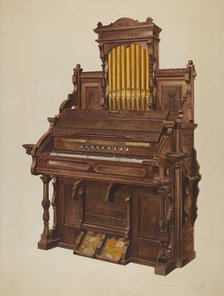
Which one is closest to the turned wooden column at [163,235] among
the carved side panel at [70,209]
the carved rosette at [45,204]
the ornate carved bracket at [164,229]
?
the ornate carved bracket at [164,229]

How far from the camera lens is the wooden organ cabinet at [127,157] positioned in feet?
19.1

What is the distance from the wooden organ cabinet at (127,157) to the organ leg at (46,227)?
0.01 meters

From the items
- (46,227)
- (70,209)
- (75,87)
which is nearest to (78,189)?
(70,209)

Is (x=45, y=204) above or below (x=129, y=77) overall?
below

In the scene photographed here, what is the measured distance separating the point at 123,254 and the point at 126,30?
273 centimetres

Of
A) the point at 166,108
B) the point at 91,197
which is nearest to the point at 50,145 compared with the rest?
the point at 91,197

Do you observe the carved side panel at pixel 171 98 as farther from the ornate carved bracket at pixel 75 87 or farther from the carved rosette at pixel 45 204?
the carved rosette at pixel 45 204

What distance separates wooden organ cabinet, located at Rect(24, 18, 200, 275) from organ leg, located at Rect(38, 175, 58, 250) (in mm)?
13

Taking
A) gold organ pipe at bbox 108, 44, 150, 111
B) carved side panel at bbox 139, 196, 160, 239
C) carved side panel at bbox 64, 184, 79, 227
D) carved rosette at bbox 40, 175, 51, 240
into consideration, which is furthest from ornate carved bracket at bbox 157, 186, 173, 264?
carved rosette at bbox 40, 175, 51, 240

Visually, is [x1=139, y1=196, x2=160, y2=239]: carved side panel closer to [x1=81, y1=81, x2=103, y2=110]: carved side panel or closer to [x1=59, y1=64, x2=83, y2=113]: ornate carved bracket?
[x1=81, y1=81, x2=103, y2=110]: carved side panel

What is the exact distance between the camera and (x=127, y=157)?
5.91m

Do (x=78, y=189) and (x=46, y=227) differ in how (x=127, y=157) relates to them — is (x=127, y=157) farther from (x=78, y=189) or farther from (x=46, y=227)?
(x=46, y=227)

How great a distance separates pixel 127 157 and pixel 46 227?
163 centimetres

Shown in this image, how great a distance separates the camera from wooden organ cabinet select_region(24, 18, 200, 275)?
5.83 metres
